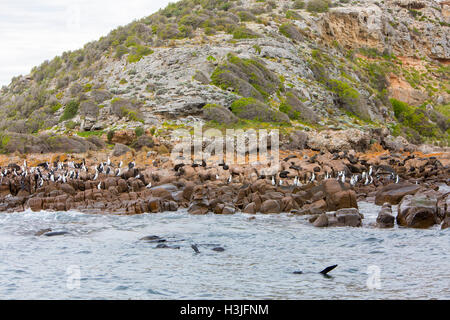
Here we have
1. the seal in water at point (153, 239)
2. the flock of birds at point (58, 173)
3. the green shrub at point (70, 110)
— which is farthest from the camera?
the green shrub at point (70, 110)

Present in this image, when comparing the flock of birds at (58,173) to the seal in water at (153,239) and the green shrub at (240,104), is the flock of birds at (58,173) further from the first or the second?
the green shrub at (240,104)

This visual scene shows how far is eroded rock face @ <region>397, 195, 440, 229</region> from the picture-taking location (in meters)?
12.5

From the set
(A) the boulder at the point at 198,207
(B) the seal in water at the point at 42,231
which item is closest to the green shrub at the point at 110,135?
(A) the boulder at the point at 198,207

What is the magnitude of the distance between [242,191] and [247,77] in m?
23.9

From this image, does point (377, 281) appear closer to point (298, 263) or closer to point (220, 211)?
point (298, 263)

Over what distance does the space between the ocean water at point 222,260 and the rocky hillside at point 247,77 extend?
17751 millimetres

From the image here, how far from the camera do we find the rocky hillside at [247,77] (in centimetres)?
3478

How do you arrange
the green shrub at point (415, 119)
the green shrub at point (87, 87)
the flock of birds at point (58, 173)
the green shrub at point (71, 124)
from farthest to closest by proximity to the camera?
the green shrub at point (415, 119), the green shrub at point (87, 87), the green shrub at point (71, 124), the flock of birds at point (58, 173)

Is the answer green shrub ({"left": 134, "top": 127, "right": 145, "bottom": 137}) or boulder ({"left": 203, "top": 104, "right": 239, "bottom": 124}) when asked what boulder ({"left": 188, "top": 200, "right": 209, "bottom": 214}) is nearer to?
green shrub ({"left": 134, "top": 127, "right": 145, "bottom": 137})

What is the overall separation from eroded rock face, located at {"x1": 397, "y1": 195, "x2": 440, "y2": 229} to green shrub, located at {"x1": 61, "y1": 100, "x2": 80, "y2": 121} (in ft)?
100

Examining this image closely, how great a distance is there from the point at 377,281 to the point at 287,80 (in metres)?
35.6

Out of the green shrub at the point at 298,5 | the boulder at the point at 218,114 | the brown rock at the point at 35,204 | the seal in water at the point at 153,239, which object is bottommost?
the seal in water at the point at 153,239

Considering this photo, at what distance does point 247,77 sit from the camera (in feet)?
130
